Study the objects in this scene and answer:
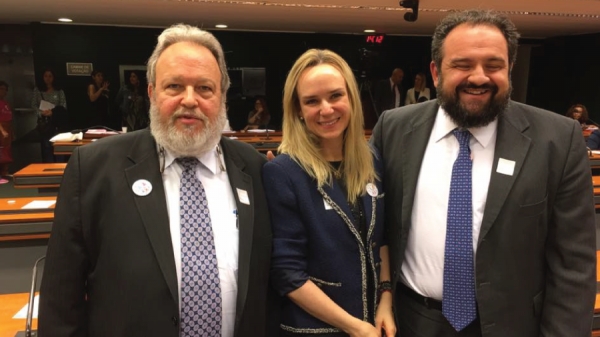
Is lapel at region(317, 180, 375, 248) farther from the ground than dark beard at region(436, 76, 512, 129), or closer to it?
closer to it

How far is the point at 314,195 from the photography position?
1.54m

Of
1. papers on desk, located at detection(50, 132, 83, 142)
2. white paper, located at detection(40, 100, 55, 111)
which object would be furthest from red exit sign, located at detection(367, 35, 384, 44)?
papers on desk, located at detection(50, 132, 83, 142)

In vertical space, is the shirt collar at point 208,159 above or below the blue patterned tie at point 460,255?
above

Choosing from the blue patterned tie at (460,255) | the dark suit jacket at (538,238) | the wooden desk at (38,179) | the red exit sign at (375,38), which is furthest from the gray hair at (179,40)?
the red exit sign at (375,38)

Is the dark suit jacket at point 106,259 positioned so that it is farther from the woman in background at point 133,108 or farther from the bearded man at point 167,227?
the woman in background at point 133,108

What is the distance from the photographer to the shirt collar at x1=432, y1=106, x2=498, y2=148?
5.15 ft

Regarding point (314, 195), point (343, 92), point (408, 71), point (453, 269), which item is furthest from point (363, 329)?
point (408, 71)

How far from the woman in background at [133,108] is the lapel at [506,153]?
7.71 meters

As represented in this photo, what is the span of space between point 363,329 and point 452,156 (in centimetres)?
67

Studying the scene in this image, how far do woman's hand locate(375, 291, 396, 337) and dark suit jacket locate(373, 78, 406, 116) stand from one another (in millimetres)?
8660

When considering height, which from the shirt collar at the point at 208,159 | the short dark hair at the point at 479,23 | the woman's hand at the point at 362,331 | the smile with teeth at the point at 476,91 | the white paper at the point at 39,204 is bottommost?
the white paper at the point at 39,204

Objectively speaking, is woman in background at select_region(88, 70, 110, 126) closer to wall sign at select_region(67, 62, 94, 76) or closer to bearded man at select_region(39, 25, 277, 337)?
wall sign at select_region(67, 62, 94, 76)

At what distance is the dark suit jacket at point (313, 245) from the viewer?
152cm

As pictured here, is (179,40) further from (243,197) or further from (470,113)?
(470,113)
